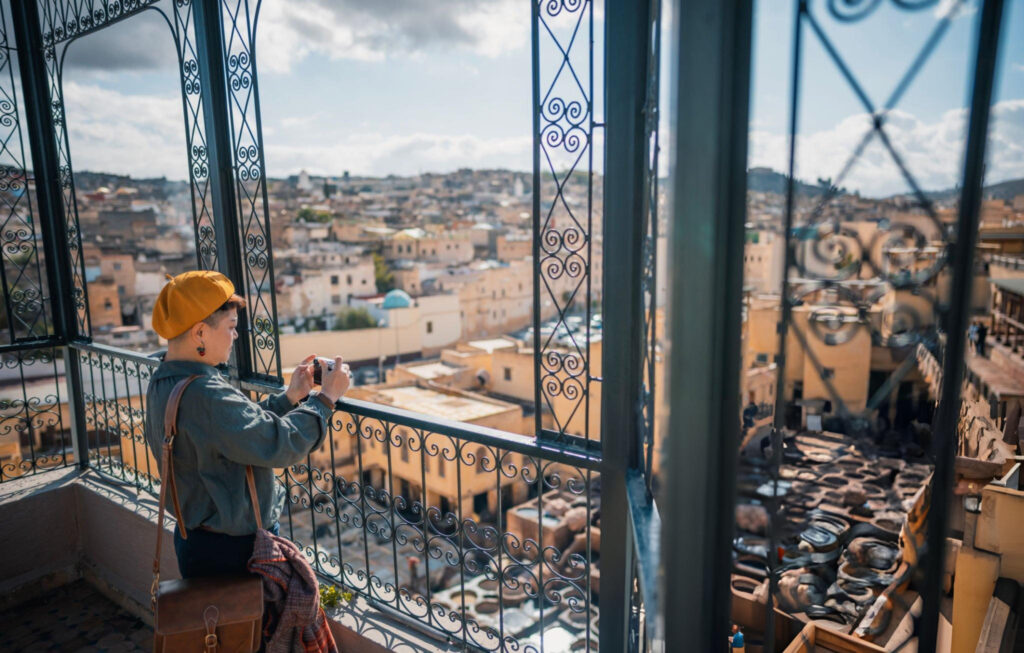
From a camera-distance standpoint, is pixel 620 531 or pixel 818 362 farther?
pixel 620 531

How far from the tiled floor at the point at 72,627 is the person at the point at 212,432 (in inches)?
74.6

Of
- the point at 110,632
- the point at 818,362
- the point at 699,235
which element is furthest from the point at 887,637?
the point at 110,632

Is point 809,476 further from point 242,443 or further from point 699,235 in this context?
point 242,443

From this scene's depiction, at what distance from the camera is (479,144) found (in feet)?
206

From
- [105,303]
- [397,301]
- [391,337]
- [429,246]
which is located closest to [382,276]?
[429,246]

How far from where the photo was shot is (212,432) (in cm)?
174

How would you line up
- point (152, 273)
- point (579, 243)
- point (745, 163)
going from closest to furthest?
point (745, 163) → point (579, 243) → point (152, 273)

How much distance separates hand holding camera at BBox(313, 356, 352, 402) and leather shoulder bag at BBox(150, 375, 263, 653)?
411 millimetres

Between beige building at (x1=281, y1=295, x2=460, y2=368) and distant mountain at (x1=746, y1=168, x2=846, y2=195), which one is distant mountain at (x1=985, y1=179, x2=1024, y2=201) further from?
beige building at (x1=281, y1=295, x2=460, y2=368)

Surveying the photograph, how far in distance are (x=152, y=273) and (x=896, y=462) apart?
35.7 m

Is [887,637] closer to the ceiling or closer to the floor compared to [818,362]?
closer to the floor

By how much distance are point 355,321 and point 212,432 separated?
29853 millimetres

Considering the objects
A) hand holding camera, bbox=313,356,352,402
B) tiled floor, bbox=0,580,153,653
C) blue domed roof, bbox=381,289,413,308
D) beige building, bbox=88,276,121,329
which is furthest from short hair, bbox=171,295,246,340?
beige building, bbox=88,276,121,329

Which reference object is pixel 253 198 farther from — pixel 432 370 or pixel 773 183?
pixel 432 370
